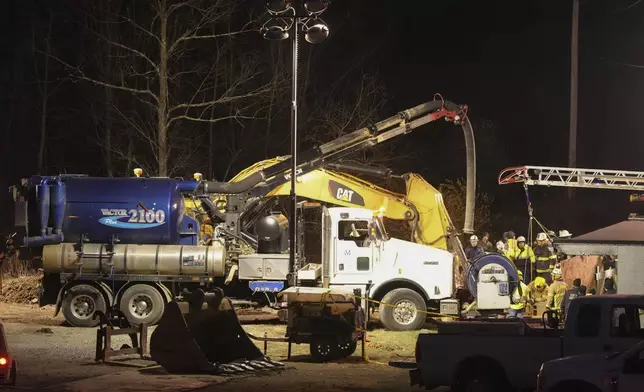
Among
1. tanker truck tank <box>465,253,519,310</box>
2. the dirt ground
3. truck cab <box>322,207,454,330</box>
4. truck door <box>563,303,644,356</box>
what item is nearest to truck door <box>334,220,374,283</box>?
truck cab <box>322,207,454,330</box>

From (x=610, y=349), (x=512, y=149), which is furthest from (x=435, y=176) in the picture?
(x=610, y=349)

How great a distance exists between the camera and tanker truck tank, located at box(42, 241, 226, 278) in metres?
23.4

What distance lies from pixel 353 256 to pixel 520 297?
394cm

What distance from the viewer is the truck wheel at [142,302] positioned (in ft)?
77.4

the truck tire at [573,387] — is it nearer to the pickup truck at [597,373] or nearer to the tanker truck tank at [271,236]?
the pickup truck at [597,373]

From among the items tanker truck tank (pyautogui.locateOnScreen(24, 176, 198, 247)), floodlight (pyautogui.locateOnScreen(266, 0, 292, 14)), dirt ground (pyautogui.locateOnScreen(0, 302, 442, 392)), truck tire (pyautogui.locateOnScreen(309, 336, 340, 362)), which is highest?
floodlight (pyautogui.locateOnScreen(266, 0, 292, 14))

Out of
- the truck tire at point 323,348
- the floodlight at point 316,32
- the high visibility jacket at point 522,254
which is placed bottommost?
the truck tire at point 323,348

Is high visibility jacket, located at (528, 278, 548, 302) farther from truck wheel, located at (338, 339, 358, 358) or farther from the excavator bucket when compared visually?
the excavator bucket

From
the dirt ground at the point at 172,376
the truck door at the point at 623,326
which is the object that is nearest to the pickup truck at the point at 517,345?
the truck door at the point at 623,326

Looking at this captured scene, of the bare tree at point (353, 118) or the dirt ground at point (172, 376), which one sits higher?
the bare tree at point (353, 118)

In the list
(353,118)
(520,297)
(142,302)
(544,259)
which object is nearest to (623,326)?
(520,297)

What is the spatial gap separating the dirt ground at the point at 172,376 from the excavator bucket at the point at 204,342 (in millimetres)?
287

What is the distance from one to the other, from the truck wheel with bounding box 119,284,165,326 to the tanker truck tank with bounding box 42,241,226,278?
1.29 feet

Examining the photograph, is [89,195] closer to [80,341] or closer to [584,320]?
[80,341]
